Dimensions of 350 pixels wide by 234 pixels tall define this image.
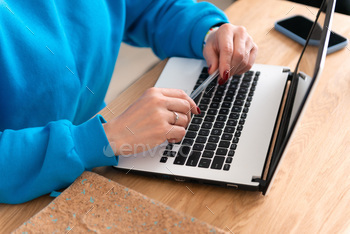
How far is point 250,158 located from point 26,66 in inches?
17.5

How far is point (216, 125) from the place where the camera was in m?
0.71

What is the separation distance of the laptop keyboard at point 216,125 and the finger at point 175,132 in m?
0.02

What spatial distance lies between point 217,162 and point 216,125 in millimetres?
101

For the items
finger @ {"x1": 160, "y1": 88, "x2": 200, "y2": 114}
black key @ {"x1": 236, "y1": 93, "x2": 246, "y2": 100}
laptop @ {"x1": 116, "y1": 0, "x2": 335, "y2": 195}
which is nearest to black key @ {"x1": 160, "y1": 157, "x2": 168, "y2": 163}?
laptop @ {"x1": 116, "y1": 0, "x2": 335, "y2": 195}

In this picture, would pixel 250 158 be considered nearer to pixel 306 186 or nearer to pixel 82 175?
pixel 306 186

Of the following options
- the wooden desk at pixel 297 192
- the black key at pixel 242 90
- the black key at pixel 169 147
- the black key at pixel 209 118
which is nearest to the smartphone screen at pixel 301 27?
the wooden desk at pixel 297 192

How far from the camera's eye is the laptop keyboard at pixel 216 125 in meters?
0.63

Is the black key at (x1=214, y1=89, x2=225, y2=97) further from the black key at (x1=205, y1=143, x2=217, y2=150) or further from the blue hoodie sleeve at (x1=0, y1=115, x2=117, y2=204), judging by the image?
the blue hoodie sleeve at (x1=0, y1=115, x2=117, y2=204)

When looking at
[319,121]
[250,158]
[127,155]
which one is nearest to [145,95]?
[127,155]

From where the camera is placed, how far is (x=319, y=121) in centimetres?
71

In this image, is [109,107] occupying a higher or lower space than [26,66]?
lower

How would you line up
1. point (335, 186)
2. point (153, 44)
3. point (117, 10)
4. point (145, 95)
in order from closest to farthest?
1. point (335, 186)
2. point (145, 95)
3. point (117, 10)
4. point (153, 44)

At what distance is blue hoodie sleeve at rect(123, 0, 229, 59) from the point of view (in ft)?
2.95

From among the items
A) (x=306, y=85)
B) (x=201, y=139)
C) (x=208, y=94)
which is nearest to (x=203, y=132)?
(x=201, y=139)
